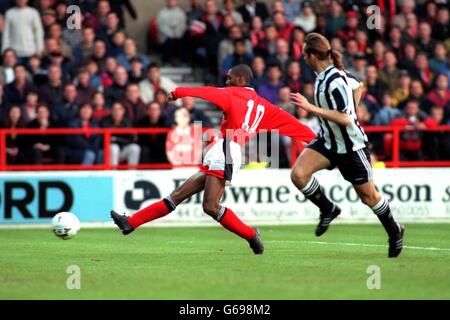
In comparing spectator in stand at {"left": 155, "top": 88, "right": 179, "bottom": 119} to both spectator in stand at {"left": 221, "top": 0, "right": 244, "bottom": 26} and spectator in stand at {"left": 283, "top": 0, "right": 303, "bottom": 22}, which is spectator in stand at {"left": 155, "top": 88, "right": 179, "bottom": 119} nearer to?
spectator in stand at {"left": 221, "top": 0, "right": 244, "bottom": 26}

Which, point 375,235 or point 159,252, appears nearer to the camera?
point 159,252

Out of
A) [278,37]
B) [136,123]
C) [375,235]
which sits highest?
[278,37]

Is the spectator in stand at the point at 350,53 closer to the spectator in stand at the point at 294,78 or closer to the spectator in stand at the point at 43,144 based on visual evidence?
the spectator in stand at the point at 294,78

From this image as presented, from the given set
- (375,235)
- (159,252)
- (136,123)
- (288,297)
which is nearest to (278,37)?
(136,123)

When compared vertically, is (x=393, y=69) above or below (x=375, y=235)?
above

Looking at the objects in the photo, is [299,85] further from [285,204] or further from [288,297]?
[288,297]

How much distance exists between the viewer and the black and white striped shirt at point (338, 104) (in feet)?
37.8

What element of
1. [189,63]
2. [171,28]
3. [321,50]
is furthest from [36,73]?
[321,50]

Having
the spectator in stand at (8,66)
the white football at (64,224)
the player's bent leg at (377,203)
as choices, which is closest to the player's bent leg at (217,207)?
the player's bent leg at (377,203)

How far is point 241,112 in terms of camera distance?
39.4ft

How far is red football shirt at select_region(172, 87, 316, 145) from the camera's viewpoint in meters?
11.8

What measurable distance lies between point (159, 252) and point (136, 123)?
6562mm

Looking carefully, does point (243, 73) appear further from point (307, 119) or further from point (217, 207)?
point (307, 119)
